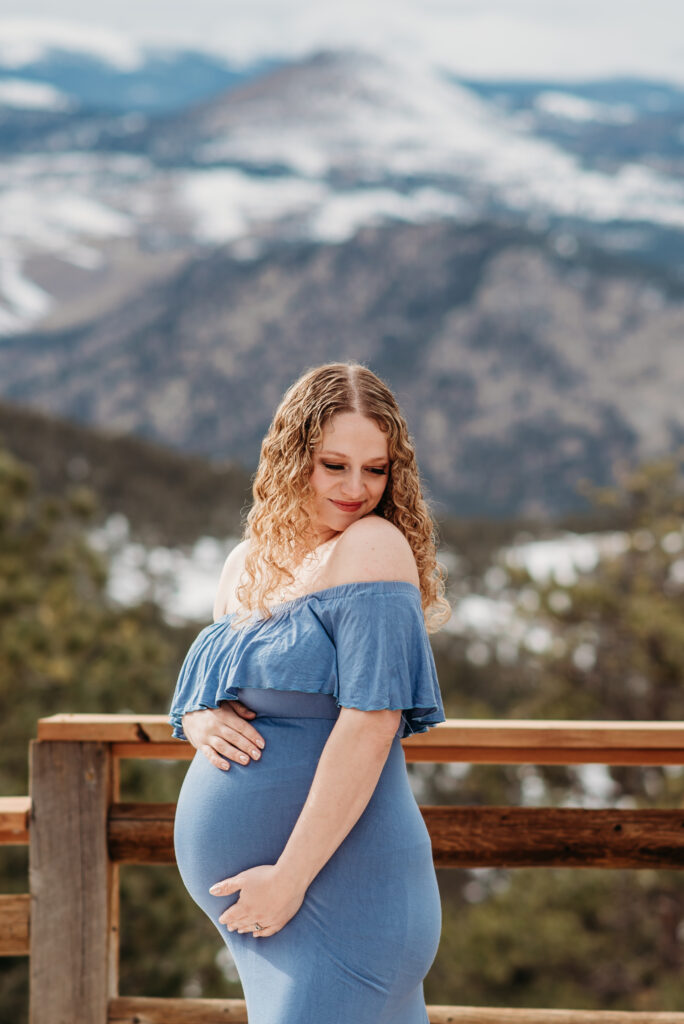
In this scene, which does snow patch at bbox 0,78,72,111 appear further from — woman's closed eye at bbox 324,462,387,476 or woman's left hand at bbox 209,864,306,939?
woman's left hand at bbox 209,864,306,939

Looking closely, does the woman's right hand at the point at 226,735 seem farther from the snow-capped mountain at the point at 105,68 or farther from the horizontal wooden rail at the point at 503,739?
the snow-capped mountain at the point at 105,68

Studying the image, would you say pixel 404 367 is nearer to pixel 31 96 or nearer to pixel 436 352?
pixel 436 352

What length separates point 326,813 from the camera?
51.1 inches

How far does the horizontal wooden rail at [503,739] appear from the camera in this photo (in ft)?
5.90

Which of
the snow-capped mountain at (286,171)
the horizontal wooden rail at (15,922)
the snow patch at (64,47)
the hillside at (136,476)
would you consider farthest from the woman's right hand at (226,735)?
the snow patch at (64,47)

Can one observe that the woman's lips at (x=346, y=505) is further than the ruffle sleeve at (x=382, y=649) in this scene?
Yes

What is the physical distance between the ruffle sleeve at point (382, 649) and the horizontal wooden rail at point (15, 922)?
82 centimetres

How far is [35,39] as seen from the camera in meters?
193

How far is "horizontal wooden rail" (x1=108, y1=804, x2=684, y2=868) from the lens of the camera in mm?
1812

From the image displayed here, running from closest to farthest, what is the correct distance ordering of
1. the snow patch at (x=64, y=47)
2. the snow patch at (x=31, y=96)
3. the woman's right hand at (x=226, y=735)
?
1. the woman's right hand at (x=226, y=735)
2. the snow patch at (x=31, y=96)
3. the snow patch at (x=64, y=47)

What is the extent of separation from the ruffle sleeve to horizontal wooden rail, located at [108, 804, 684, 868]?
52cm

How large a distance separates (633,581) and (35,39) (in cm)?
20820

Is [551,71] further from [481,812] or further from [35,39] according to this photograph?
[481,812]

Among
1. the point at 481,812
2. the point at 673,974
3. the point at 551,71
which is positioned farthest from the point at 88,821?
the point at 551,71
